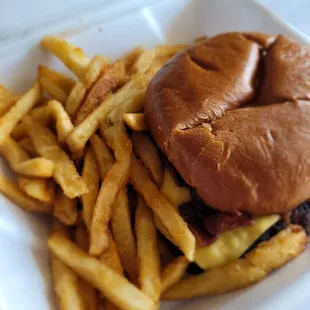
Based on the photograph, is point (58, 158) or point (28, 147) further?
point (28, 147)

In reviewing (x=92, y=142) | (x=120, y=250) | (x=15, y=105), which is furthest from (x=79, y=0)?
(x=120, y=250)

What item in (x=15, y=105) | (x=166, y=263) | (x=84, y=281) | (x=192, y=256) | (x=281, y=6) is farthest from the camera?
(x=281, y=6)

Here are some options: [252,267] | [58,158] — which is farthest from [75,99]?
[252,267]

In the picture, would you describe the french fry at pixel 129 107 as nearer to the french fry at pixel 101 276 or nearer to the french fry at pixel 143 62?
the french fry at pixel 143 62

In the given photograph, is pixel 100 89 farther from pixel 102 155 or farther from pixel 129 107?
pixel 102 155

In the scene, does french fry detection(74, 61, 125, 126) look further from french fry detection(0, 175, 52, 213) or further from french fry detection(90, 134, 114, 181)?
french fry detection(0, 175, 52, 213)

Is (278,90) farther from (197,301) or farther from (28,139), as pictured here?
(28,139)

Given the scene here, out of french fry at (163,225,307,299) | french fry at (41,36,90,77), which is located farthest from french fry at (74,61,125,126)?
french fry at (163,225,307,299)
